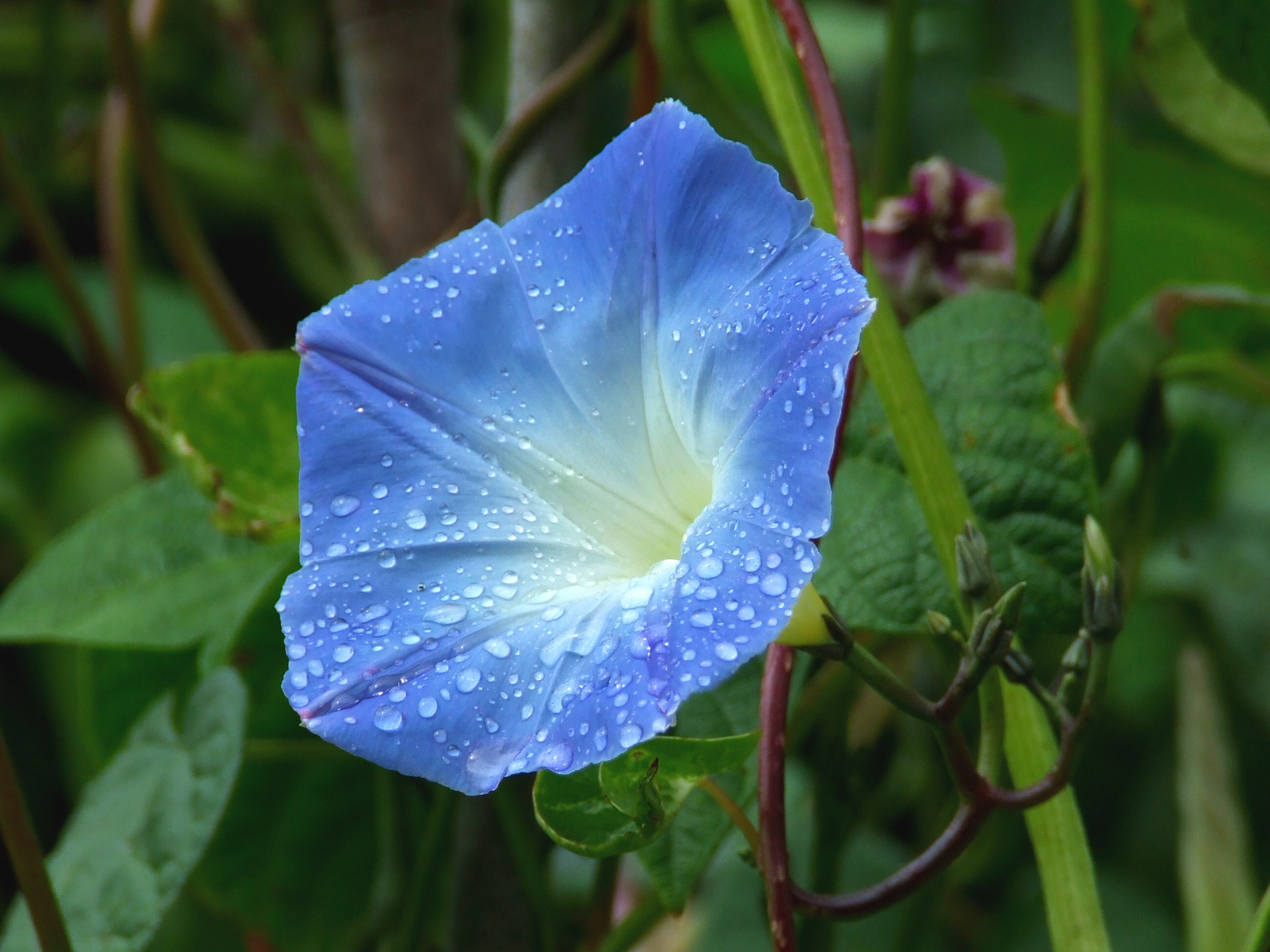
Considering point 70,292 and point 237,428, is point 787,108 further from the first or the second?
point 70,292

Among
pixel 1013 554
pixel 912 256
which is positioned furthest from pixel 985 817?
pixel 912 256

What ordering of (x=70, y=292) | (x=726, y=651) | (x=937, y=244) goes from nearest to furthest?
(x=726, y=651)
(x=937, y=244)
(x=70, y=292)

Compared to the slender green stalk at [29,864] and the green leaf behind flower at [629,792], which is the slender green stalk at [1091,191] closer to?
the green leaf behind flower at [629,792]

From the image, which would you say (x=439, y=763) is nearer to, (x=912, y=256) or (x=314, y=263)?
(x=912, y=256)

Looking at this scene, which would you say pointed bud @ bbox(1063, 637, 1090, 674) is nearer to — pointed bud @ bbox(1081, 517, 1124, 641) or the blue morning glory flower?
pointed bud @ bbox(1081, 517, 1124, 641)

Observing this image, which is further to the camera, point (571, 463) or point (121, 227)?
point (121, 227)

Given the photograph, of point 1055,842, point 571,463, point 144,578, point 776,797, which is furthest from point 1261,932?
point 144,578

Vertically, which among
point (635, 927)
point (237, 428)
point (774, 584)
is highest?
point (774, 584)

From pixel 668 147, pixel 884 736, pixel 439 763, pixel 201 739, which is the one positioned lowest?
pixel 884 736
